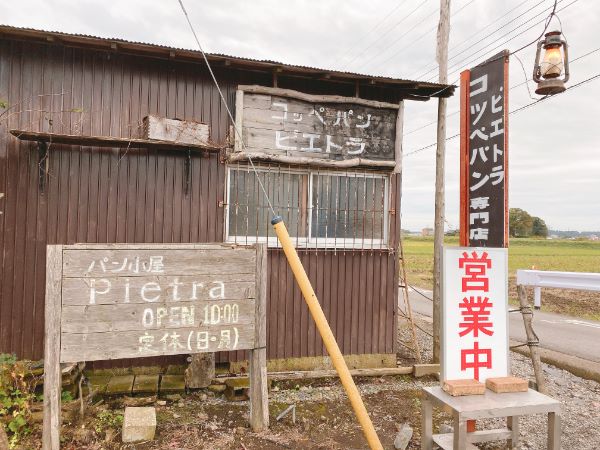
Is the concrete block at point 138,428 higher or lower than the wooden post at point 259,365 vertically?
lower

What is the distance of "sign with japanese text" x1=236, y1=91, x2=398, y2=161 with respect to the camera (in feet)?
21.1

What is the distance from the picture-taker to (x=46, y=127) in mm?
5789

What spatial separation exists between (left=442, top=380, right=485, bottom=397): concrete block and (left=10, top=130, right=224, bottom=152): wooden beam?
446cm

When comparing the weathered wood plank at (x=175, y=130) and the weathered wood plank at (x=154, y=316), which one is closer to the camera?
the weathered wood plank at (x=154, y=316)

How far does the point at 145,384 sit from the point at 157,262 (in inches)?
91.4

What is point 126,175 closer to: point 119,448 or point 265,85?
point 265,85

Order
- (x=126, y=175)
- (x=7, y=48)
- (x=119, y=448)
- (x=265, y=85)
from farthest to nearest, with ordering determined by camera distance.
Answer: (x=265, y=85) → (x=126, y=175) → (x=7, y=48) → (x=119, y=448)

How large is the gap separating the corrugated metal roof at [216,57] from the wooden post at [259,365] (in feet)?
9.77

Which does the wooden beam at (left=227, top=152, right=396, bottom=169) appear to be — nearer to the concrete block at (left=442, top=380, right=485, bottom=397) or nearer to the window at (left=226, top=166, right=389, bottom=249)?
the window at (left=226, top=166, right=389, bottom=249)

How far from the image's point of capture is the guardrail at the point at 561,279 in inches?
383

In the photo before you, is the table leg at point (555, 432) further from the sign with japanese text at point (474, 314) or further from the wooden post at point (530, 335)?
the wooden post at point (530, 335)

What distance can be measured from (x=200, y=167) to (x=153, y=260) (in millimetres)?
2272

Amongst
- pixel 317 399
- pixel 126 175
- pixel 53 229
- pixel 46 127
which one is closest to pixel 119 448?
pixel 317 399

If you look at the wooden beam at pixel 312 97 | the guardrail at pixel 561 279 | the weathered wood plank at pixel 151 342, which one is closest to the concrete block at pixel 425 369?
the weathered wood plank at pixel 151 342
